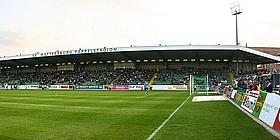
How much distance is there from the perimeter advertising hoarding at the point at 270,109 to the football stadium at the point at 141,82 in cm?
4

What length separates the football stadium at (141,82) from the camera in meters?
12.6

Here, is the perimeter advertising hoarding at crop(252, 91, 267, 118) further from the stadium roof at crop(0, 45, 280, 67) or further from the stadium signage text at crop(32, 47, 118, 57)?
the stadium signage text at crop(32, 47, 118, 57)

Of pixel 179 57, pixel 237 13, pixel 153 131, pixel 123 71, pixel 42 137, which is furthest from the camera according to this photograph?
pixel 123 71

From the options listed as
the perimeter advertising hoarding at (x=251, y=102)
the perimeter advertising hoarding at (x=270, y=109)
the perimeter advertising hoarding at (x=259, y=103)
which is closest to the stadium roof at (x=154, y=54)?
the perimeter advertising hoarding at (x=251, y=102)

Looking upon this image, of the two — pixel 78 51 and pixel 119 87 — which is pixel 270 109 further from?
pixel 78 51

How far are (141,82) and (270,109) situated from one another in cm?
5323

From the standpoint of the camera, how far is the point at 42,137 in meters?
10.2

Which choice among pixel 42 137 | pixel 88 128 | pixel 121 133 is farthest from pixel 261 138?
pixel 42 137

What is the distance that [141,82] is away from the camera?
64.9m

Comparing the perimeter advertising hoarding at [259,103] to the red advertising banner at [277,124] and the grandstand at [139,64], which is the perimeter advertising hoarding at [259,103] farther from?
the grandstand at [139,64]

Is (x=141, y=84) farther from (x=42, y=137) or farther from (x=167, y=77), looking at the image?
(x=42, y=137)

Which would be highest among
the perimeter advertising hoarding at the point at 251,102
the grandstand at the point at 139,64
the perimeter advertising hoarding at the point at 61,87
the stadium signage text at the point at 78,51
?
the stadium signage text at the point at 78,51

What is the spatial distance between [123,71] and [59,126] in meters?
62.2

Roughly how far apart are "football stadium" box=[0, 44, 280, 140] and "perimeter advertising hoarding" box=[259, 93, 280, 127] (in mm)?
39
